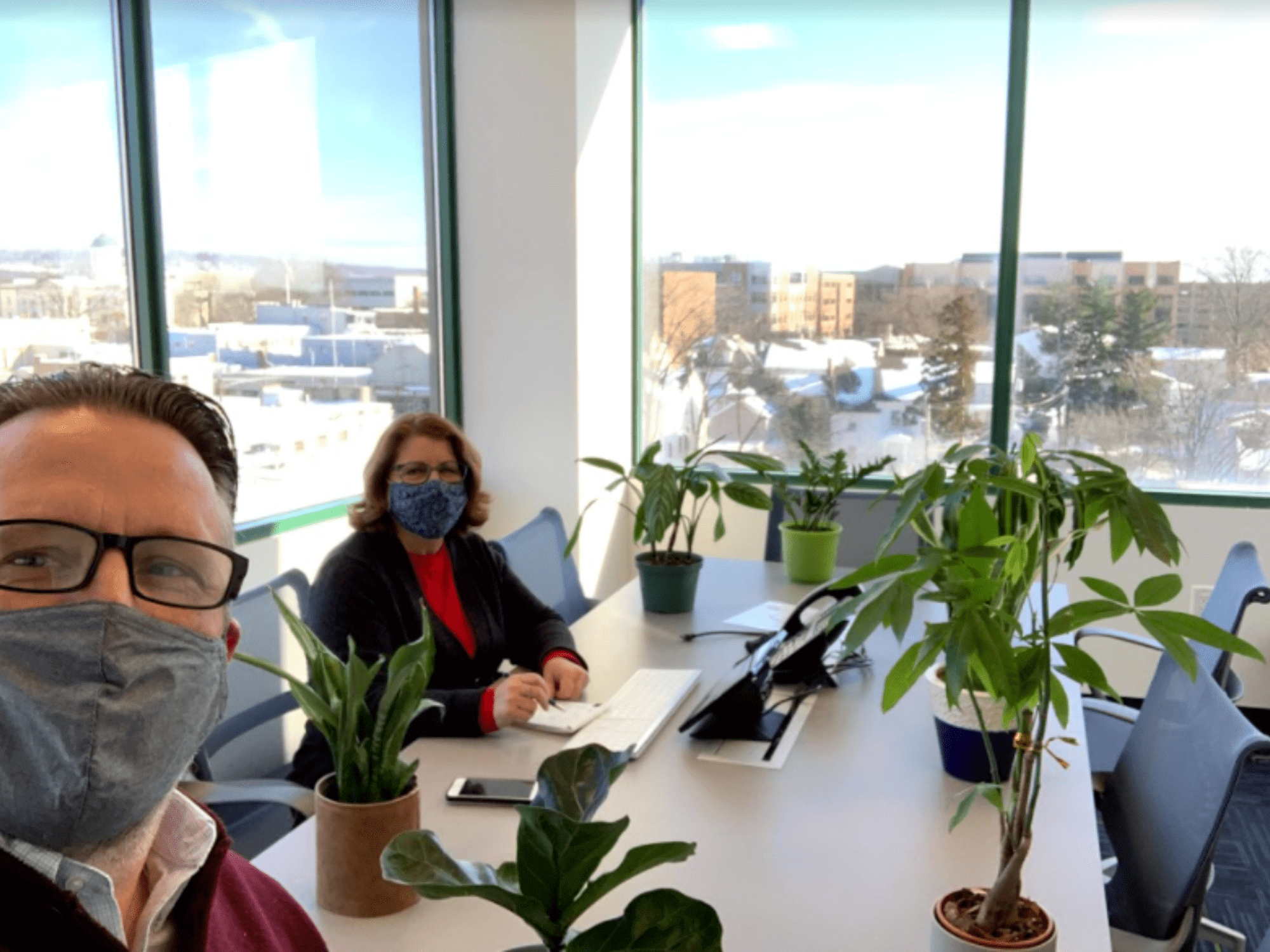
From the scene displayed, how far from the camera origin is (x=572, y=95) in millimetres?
4121

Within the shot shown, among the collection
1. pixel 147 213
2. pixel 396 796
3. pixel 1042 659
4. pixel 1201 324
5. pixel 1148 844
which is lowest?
pixel 1148 844

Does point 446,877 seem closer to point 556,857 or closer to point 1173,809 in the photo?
point 556,857

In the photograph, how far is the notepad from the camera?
6.64ft

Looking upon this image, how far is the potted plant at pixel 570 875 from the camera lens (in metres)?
0.74

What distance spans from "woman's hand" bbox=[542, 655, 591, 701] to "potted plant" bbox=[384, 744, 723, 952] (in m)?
1.31

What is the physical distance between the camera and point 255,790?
6.42ft

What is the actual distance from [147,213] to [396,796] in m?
2.40

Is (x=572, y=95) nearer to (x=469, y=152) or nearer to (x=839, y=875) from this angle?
(x=469, y=152)

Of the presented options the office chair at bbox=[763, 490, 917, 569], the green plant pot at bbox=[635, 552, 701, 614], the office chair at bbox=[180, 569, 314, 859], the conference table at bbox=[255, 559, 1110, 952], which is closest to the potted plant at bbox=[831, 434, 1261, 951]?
the conference table at bbox=[255, 559, 1110, 952]

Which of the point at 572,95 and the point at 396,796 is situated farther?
the point at 572,95

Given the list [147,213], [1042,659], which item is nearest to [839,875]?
[1042,659]

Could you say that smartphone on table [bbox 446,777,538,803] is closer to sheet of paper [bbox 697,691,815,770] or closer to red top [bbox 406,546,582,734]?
sheet of paper [bbox 697,691,815,770]

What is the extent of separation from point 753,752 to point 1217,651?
1335 mm

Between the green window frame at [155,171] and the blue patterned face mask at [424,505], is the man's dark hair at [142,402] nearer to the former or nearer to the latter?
the blue patterned face mask at [424,505]
